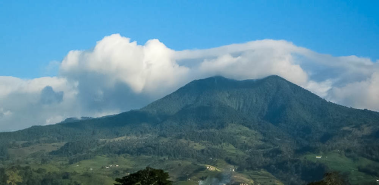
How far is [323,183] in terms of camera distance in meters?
79.6

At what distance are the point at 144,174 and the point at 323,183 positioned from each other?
30.3 metres

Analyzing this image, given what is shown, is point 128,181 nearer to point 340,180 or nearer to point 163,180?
point 163,180

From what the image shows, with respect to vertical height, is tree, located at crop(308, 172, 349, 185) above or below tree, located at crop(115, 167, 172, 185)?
below

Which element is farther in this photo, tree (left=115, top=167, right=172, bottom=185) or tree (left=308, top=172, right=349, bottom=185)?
tree (left=308, top=172, right=349, bottom=185)

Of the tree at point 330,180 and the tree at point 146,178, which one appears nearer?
the tree at point 146,178

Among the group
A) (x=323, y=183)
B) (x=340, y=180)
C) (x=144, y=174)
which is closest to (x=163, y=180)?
(x=144, y=174)

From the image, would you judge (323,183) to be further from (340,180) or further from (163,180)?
(163,180)

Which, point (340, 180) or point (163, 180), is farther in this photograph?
point (340, 180)

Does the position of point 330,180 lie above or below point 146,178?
below

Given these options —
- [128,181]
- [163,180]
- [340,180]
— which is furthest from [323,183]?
[128,181]

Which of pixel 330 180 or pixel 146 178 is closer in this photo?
pixel 146 178

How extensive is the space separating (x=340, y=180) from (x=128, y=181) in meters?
40.0

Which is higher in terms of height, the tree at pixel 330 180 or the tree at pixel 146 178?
the tree at pixel 146 178

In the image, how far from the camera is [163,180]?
3049 inches
